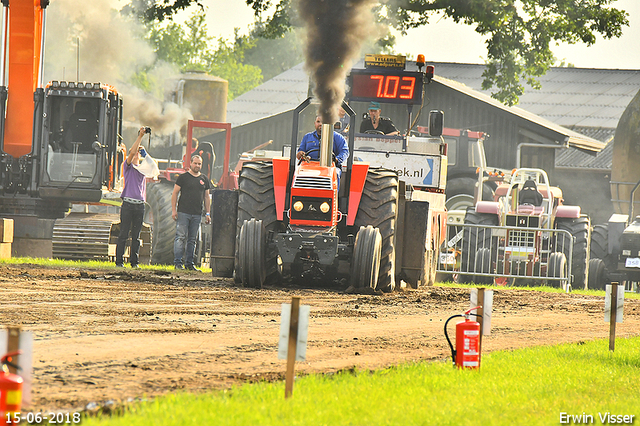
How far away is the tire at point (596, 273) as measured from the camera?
66.4ft

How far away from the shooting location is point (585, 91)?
47656mm

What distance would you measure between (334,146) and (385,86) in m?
4.40

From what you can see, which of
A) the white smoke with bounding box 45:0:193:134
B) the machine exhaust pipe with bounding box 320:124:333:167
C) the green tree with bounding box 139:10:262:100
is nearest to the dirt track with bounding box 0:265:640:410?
the machine exhaust pipe with bounding box 320:124:333:167

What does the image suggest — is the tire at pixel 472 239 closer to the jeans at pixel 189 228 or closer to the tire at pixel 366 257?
the jeans at pixel 189 228

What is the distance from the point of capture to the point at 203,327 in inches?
321

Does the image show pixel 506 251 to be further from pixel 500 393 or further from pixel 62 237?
pixel 500 393

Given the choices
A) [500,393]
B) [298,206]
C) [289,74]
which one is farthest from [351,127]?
[289,74]

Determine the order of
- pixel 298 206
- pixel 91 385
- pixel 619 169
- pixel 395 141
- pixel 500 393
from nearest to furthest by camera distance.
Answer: pixel 91 385 → pixel 500 393 → pixel 298 206 → pixel 395 141 → pixel 619 169

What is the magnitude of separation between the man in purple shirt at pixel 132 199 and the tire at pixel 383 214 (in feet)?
15.1

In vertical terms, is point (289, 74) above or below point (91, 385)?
above

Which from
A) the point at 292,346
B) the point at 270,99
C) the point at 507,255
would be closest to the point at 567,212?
the point at 507,255

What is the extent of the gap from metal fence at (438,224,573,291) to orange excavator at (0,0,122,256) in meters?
6.90

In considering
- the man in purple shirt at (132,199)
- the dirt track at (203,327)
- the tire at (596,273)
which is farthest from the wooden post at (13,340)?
the tire at (596,273)

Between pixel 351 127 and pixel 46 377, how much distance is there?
24.1 ft
